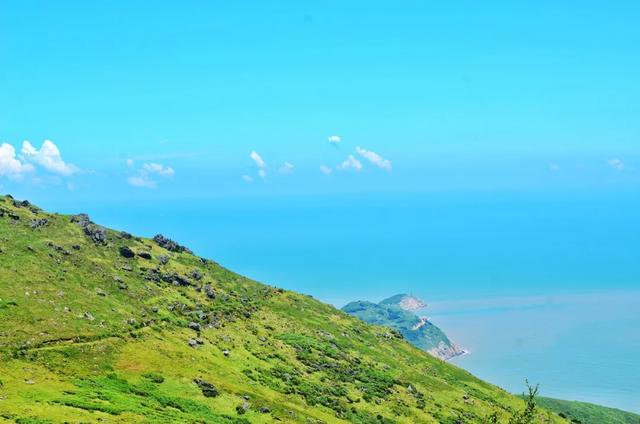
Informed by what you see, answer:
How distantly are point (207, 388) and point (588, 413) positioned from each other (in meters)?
131

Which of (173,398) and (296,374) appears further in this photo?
(296,374)

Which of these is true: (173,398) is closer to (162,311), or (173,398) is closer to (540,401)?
(162,311)

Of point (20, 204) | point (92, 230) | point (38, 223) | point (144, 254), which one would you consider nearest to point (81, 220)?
point (92, 230)

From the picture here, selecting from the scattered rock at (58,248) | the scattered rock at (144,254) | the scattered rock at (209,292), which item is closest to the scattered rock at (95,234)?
the scattered rock at (144,254)

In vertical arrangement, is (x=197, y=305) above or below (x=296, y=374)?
above

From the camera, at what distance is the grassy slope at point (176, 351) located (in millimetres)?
60688

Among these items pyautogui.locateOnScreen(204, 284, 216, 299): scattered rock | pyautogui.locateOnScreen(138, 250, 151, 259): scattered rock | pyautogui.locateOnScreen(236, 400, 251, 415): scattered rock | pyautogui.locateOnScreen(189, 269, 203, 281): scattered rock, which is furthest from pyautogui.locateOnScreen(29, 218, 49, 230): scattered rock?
pyautogui.locateOnScreen(236, 400, 251, 415): scattered rock

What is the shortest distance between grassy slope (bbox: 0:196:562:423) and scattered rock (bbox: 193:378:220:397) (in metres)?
0.60

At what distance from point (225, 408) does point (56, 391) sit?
64.8 feet

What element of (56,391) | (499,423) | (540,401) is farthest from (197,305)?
(540,401)

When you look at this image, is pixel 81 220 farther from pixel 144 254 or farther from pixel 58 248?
pixel 58 248

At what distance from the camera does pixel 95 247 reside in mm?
109750

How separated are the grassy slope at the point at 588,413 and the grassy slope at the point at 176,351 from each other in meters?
44.1

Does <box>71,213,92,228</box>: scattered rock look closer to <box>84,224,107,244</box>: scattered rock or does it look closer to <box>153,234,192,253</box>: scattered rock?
<box>84,224,107,244</box>: scattered rock
